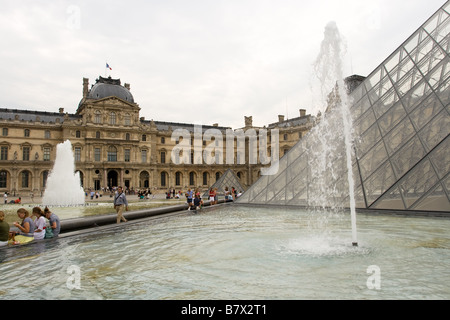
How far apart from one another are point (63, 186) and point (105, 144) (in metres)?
27.3

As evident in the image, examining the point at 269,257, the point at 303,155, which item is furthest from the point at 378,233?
the point at 303,155

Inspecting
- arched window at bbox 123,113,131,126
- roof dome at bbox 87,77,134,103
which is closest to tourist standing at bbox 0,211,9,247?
arched window at bbox 123,113,131,126

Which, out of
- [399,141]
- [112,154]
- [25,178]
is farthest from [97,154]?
[399,141]

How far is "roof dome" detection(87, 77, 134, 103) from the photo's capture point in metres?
51.6

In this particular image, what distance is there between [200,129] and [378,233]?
181 ft

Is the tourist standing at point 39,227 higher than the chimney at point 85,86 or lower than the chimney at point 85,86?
lower

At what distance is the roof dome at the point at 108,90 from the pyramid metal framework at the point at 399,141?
4174 cm

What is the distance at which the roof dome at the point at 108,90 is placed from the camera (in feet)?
169

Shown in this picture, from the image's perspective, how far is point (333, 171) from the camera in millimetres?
13922

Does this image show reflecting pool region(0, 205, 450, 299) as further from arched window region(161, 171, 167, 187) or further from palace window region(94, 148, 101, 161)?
arched window region(161, 171, 167, 187)

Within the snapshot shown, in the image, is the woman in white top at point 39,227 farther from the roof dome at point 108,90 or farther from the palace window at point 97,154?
the roof dome at point 108,90

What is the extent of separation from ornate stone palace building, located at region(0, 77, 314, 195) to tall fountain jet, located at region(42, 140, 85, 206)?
21500 millimetres

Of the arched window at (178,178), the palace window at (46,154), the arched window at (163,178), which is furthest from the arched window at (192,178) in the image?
the palace window at (46,154)

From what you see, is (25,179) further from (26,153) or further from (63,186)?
(63,186)
